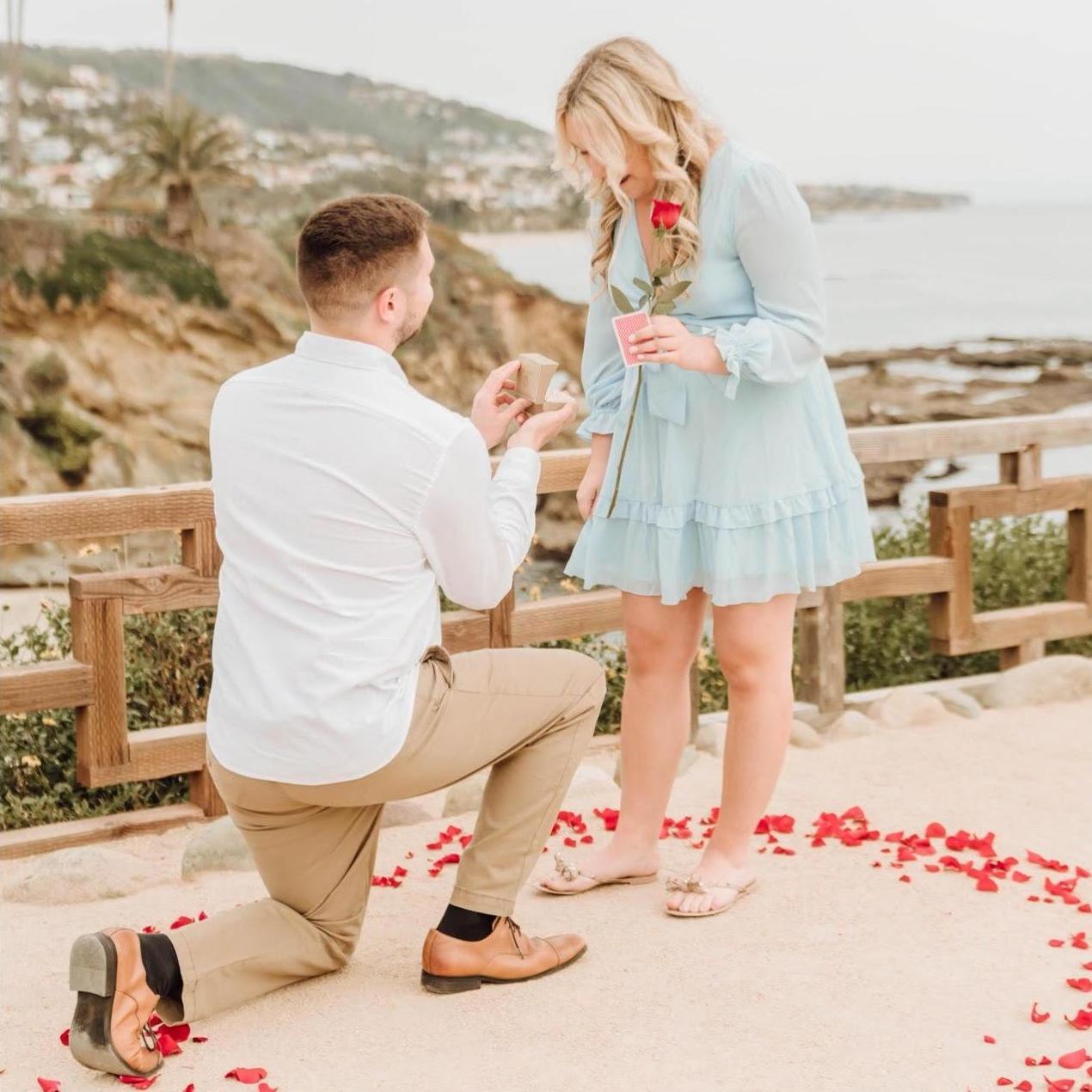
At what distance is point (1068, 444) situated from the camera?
5.42m

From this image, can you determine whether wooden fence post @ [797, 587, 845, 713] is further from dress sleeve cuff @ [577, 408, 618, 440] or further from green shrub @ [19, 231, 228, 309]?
green shrub @ [19, 231, 228, 309]

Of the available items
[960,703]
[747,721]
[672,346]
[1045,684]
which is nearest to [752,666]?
[747,721]

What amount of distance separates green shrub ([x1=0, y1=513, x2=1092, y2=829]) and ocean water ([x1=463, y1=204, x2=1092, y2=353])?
10.3 m

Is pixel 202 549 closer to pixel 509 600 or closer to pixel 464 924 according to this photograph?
pixel 509 600

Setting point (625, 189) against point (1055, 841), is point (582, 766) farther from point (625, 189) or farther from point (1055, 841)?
point (625, 189)

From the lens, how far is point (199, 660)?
491 centimetres

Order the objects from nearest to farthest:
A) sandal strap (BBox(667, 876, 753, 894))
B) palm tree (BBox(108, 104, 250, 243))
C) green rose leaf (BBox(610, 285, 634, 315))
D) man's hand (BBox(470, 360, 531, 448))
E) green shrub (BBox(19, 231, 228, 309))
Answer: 1. man's hand (BBox(470, 360, 531, 448))
2. green rose leaf (BBox(610, 285, 634, 315))
3. sandal strap (BBox(667, 876, 753, 894))
4. green shrub (BBox(19, 231, 228, 309))
5. palm tree (BBox(108, 104, 250, 243))

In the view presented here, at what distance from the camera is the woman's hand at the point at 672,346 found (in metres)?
2.96

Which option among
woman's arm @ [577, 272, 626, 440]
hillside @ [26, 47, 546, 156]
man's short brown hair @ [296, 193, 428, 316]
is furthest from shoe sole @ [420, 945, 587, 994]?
hillside @ [26, 47, 546, 156]

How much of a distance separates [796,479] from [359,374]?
1.01 metres

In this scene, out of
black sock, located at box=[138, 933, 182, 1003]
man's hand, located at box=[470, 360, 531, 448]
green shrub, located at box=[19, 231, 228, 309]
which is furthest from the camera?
green shrub, located at box=[19, 231, 228, 309]

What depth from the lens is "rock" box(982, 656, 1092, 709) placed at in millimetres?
5098

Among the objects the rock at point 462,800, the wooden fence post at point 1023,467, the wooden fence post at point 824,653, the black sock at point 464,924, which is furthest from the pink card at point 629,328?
the wooden fence post at point 1023,467

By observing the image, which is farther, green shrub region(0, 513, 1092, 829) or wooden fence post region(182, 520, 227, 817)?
green shrub region(0, 513, 1092, 829)
